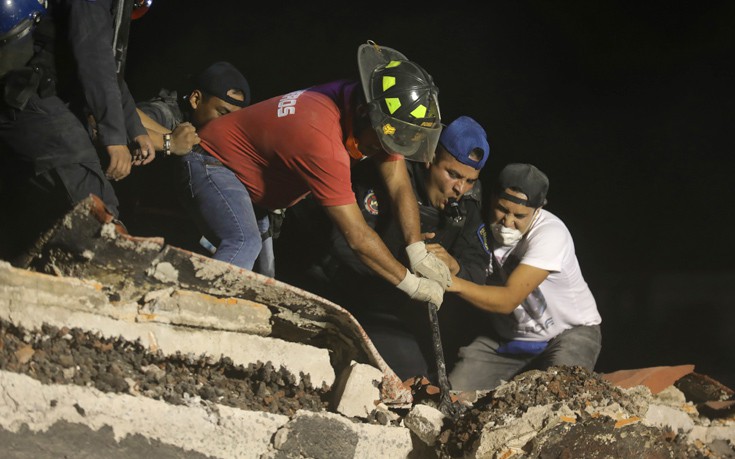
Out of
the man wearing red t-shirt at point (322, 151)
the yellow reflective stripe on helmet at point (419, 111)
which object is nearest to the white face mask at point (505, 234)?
the man wearing red t-shirt at point (322, 151)

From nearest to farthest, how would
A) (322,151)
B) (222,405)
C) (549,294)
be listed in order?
(222,405), (322,151), (549,294)

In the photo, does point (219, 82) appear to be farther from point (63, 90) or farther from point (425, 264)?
point (425, 264)

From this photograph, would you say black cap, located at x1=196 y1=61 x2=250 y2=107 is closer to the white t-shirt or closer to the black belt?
the black belt

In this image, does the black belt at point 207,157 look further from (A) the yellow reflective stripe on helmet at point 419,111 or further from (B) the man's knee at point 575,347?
(B) the man's knee at point 575,347

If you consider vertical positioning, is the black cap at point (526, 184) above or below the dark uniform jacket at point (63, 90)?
below

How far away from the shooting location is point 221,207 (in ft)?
9.38

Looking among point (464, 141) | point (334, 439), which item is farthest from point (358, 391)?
point (464, 141)

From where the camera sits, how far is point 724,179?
17.6 ft

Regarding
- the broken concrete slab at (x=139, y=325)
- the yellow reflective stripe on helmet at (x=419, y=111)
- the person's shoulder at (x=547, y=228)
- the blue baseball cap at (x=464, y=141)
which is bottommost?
the person's shoulder at (x=547, y=228)

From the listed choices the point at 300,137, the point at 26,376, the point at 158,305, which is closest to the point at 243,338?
the point at 158,305

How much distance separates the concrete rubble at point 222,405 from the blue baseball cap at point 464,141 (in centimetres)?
131

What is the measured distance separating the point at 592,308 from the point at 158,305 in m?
2.58

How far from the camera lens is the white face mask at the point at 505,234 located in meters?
3.71

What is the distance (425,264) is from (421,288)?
0.59 feet
